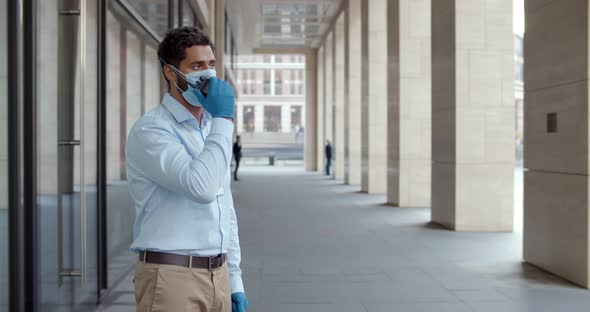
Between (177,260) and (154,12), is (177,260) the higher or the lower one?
the lower one

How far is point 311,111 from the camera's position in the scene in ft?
116

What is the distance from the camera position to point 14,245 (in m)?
4.00

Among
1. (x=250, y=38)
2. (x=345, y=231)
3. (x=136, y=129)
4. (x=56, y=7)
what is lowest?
(x=345, y=231)

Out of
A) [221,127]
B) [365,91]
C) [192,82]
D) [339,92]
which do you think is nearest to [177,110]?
[192,82]

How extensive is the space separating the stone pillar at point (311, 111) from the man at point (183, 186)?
32.5 m

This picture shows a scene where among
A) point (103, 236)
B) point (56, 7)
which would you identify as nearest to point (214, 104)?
point (56, 7)

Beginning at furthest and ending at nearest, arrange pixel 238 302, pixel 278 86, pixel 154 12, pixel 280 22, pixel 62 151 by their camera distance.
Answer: pixel 278 86, pixel 280 22, pixel 154 12, pixel 62 151, pixel 238 302

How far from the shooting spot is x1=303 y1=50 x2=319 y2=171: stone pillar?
115 ft

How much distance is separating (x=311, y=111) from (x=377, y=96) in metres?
16.0

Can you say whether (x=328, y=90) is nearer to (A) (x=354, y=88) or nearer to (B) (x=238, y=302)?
(A) (x=354, y=88)

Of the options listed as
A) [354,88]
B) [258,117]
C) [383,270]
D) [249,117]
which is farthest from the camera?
[249,117]

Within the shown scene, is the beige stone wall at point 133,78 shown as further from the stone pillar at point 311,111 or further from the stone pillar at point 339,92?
the stone pillar at point 311,111

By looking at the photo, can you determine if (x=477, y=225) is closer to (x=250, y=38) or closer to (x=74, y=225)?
(x=74, y=225)

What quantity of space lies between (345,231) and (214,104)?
9102mm
